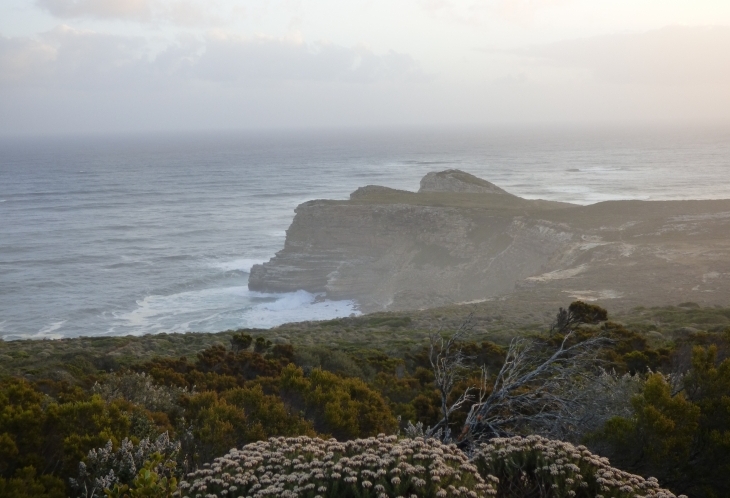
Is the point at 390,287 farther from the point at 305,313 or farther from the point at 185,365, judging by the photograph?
the point at 185,365

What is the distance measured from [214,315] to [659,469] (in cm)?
3694

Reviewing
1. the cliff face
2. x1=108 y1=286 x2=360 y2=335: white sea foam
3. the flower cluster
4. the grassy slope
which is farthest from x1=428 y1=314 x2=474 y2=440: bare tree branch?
x1=108 y1=286 x2=360 y2=335: white sea foam

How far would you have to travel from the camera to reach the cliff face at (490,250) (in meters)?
31.2

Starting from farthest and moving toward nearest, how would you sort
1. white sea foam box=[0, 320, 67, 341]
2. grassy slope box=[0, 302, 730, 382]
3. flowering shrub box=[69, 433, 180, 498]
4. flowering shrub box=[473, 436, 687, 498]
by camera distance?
white sea foam box=[0, 320, 67, 341], grassy slope box=[0, 302, 730, 382], flowering shrub box=[69, 433, 180, 498], flowering shrub box=[473, 436, 687, 498]

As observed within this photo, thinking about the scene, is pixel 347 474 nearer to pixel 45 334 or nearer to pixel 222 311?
pixel 45 334

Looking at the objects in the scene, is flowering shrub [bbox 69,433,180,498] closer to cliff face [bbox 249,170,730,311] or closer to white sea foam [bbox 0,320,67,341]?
cliff face [bbox 249,170,730,311]

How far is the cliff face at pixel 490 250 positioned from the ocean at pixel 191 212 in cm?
376

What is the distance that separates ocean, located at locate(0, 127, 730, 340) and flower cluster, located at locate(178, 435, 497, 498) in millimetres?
33924

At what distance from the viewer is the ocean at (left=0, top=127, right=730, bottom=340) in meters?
42.5

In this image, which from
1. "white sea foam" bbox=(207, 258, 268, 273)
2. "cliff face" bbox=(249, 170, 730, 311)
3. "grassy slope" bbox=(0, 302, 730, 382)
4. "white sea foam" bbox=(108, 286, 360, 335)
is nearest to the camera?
"grassy slope" bbox=(0, 302, 730, 382)

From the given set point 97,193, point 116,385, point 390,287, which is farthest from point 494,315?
point 97,193

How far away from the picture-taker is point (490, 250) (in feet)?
143

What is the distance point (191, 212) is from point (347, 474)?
259 feet

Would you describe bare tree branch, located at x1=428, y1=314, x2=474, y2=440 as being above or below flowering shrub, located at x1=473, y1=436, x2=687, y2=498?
below
